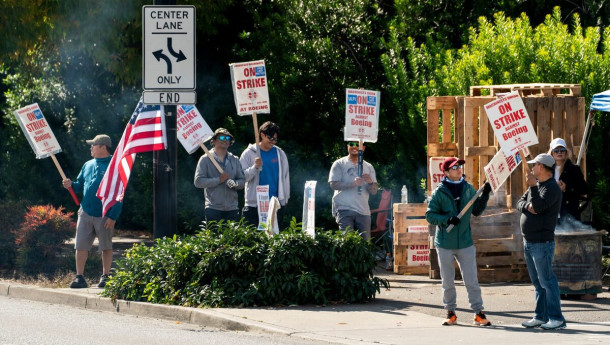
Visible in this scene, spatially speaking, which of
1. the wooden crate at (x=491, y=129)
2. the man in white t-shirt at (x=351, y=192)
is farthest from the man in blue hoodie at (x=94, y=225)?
the wooden crate at (x=491, y=129)

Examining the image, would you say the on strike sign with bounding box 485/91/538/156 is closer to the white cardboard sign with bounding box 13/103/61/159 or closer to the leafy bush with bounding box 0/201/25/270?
the white cardboard sign with bounding box 13/103/61/159

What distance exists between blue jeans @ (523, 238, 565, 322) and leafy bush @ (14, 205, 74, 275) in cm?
782

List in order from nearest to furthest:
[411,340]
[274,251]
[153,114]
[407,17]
→ [411,340] < [274,251] < [153,114] < [407,17]

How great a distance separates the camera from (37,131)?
48.7ft

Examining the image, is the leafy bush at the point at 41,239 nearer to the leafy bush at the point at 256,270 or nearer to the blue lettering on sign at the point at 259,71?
the leafy bush at the point at 256,270

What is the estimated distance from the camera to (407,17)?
19.2 m

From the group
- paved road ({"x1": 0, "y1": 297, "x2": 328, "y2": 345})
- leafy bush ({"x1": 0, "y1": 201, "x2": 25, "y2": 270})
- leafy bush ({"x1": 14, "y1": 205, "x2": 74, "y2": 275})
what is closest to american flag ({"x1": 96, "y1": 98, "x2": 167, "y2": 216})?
paved road ({"x1": 0, "y1": 297, "x2": 328, "y2": 345})

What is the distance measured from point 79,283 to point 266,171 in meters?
2.77

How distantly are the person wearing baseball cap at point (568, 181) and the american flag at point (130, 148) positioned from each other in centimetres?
478

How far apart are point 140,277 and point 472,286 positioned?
4.02 m

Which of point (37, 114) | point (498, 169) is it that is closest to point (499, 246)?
point (498, 169)

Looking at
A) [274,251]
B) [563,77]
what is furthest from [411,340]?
[563,77]

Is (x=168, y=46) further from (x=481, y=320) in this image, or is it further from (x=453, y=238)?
(x=481, y=320)

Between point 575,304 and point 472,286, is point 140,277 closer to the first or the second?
point 472,286
